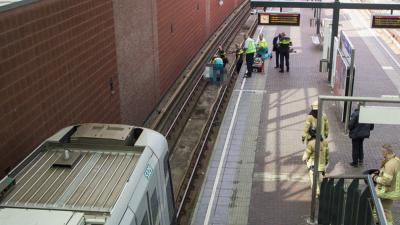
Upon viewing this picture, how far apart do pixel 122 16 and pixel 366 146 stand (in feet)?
21.6

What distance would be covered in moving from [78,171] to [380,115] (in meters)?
5.05

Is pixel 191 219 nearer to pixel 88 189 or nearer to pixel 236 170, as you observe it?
pixel 236 170

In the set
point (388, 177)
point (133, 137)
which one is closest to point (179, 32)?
point (388, 177)

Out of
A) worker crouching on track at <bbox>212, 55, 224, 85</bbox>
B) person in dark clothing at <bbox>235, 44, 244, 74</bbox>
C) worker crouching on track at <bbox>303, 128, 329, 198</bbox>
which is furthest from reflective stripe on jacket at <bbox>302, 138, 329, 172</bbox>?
person in dark clothing at <bbox>235, 44, 244, 74</bbox>

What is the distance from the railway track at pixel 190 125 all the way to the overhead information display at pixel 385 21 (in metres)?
5.20

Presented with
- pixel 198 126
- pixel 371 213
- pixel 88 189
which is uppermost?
pixel 88 189

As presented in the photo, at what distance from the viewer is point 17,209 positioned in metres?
5.68

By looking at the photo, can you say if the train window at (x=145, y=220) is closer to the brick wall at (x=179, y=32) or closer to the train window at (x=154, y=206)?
→ the train window at (x=154, y=206)

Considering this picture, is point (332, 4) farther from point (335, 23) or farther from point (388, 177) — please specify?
point (388, 177)

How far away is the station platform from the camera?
10914 millimetres

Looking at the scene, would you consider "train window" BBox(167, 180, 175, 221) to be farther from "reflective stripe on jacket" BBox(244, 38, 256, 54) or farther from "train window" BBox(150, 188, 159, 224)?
"reflective stripe on jacket" BBox(244, 38, 256, 54)

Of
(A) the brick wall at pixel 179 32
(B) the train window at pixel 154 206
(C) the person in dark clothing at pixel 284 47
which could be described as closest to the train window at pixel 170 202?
(B) the train window at pixel 154 206

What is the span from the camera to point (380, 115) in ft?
29.8

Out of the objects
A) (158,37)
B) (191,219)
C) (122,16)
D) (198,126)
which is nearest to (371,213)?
(191,219)
